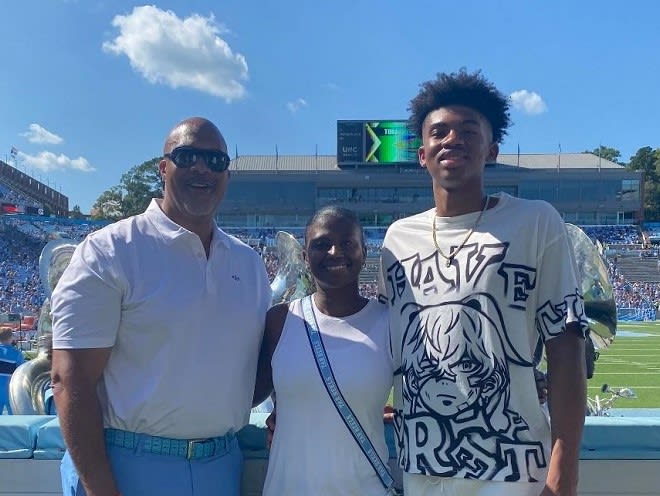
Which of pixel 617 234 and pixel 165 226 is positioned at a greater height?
pixel 617 234

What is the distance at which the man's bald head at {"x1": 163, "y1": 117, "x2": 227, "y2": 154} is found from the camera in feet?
7.28

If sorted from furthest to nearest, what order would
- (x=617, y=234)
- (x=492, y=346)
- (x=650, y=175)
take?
(x=650, y=175), (x=617, y=234), (x=492, y=346)

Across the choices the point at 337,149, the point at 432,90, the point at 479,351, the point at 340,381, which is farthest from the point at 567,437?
the point at 337,149

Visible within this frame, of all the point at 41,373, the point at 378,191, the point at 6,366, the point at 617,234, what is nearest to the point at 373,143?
the point at 378,191

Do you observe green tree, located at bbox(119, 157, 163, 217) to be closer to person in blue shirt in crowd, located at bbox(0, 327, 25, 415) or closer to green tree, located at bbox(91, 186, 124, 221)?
green tree, located at bbox(91, 186, 124, 221)

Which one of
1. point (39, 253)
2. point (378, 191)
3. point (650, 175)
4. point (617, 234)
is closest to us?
point (39, 253)

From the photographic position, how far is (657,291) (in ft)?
109

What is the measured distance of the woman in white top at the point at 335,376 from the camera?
2020mm

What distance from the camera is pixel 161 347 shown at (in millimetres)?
2041

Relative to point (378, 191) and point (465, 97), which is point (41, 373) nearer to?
point (465, 97)

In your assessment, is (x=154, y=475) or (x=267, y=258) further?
(x=267, y=258)

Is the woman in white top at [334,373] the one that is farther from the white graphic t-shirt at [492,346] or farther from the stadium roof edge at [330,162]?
the stadium roof edge at [330,162]

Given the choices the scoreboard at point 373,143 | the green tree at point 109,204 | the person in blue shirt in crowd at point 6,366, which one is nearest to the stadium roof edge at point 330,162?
the scoreboard at point 373,143

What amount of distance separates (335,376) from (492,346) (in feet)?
1.74
